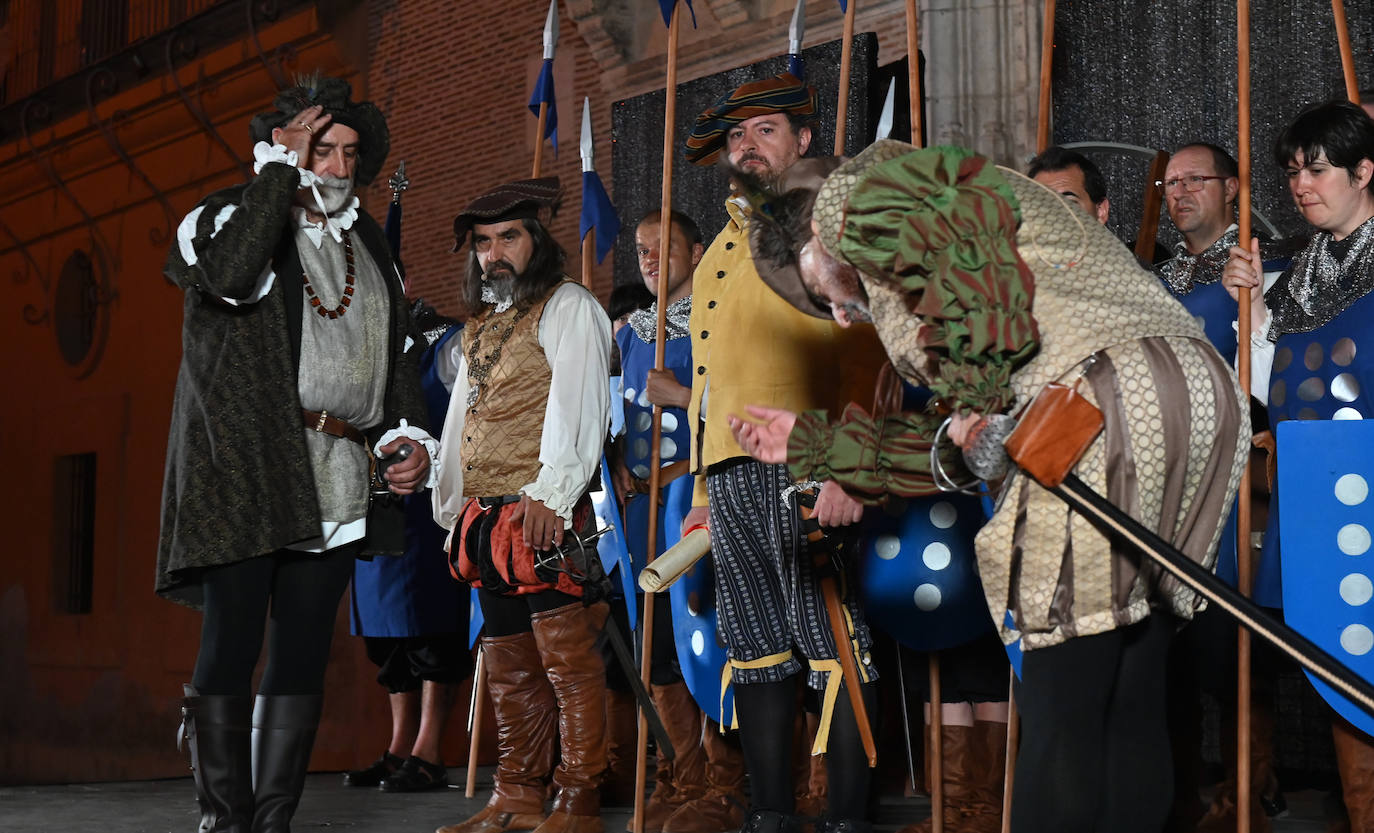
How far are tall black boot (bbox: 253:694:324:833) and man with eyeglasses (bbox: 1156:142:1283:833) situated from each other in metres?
1.77

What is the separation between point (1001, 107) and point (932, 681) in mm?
2462

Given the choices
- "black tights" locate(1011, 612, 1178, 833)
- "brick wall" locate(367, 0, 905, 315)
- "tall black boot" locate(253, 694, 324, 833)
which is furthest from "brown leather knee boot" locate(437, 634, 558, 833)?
"brick wall" locate(367, 0, 905, 315)

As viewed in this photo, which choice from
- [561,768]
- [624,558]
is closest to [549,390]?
[624,558]


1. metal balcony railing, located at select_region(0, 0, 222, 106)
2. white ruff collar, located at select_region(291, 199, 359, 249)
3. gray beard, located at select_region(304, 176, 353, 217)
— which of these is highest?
metal balcony railing, located at select_region(0, 0, 222, 106)

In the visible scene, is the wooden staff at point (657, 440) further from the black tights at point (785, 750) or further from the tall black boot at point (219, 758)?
the tall black boot at point (219, 758)

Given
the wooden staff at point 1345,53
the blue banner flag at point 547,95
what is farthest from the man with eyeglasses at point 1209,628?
the blue banner flag at point 547,95

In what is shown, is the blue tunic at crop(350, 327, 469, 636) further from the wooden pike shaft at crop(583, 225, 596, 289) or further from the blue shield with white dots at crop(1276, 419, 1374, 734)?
the blue shield with white dots at crop(1276, 419, 1374, 734)

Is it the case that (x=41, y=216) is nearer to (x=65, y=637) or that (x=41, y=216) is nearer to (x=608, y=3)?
(x=65, y=637)

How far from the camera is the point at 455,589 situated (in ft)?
15.8

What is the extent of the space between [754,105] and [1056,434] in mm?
1506

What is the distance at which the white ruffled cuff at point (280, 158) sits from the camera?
9.42 ft

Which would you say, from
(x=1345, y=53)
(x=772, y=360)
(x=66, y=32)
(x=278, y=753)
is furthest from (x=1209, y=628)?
(x=66, y=32)

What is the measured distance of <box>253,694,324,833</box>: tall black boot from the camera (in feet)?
9.09

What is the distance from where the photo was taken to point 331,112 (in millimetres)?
2998
